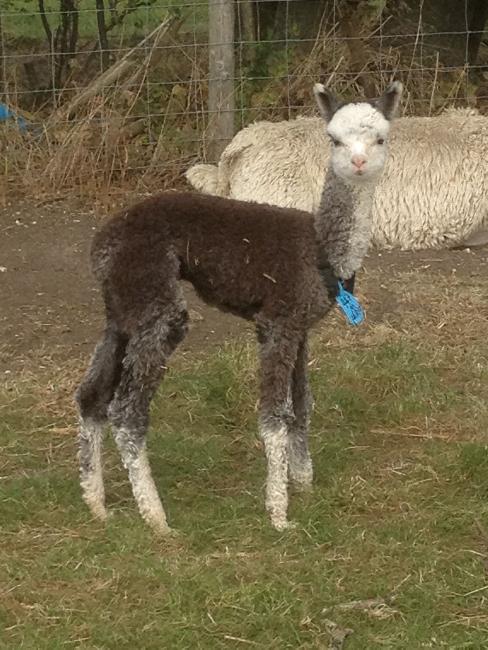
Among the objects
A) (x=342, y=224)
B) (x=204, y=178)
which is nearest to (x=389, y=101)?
(x=342, y=224)

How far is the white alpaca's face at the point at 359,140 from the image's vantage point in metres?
4.31

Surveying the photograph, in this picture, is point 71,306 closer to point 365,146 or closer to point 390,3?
point 365,146

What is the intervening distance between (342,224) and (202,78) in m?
4.65

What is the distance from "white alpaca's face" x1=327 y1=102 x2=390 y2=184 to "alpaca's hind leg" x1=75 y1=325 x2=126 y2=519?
3.63ft

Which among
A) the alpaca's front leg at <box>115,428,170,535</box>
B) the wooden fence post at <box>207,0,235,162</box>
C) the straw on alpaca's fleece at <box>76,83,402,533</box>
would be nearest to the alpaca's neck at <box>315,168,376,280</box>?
the straw on alpaca's fleece at <box>76,83,402,533</box>

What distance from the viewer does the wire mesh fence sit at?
8469 millimetres

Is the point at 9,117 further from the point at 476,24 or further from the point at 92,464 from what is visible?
the point at 92,464

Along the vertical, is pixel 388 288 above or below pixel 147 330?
below

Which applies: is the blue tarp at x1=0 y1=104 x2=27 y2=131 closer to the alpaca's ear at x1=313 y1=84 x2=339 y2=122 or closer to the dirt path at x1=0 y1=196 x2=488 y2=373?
the dirt path at x1=0 y1=196 x2=488 y2=373

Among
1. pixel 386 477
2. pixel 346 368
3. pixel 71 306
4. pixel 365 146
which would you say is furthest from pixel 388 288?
pixel 365 146

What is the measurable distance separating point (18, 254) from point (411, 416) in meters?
3.07

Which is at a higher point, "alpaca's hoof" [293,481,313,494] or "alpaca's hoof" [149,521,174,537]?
"alpaca's hoof" [149,521,174,537]

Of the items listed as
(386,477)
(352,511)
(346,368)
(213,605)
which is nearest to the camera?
(213,605)

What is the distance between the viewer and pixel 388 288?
720cm
